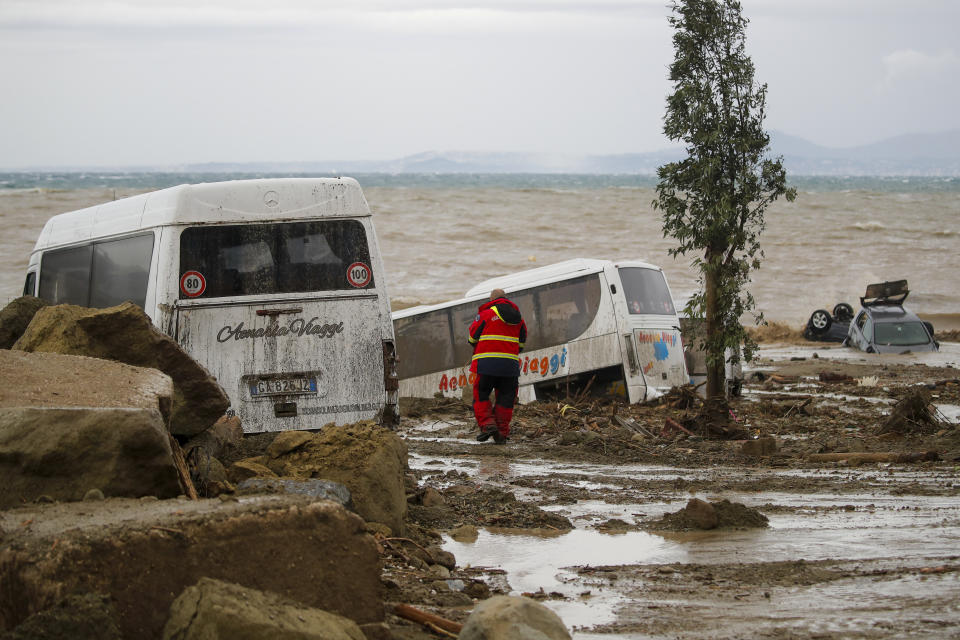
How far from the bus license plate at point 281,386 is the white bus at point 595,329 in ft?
24.2

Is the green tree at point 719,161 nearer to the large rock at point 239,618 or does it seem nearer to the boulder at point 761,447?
the boulder at point 761,447

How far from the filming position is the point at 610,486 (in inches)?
367

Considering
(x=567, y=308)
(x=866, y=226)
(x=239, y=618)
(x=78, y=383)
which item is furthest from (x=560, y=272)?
(x=866, y=226)

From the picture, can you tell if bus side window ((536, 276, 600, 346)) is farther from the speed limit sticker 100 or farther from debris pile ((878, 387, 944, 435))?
the speed limit sticker 100

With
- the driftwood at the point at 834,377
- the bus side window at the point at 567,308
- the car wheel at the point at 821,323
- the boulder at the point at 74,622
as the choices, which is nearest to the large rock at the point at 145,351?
the boulder at the point at 74,622

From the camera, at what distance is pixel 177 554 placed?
4.27 meters

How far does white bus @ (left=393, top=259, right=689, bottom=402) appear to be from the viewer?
1612cm

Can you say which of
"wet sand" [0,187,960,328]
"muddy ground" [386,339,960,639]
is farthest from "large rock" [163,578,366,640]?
"wet sand" [0,187,960,328]

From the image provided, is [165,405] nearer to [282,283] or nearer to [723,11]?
[282,283]

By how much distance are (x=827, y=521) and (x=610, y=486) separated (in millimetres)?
2293

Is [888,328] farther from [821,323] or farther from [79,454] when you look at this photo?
[79,454]

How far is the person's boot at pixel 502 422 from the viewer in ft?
41.4

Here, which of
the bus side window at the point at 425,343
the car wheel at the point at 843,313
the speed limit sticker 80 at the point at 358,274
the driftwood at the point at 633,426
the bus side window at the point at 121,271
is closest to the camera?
the speed limit sticker 80 at the point at 358,274

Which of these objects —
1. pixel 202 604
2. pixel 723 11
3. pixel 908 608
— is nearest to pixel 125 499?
pixel 202 604
